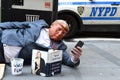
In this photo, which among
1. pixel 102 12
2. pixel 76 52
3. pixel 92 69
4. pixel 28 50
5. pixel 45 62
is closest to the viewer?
pixel 45 62

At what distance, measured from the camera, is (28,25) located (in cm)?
470

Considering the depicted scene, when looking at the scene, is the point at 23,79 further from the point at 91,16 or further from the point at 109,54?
the point at 91,16

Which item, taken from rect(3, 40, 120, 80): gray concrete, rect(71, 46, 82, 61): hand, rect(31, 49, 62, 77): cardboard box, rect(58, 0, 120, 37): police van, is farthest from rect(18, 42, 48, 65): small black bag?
rect(58, 0, 120, 37): police van

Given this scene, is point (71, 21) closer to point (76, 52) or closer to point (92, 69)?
point (92, 69)

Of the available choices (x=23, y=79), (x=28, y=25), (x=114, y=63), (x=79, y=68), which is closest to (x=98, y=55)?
(x=114, y=63)

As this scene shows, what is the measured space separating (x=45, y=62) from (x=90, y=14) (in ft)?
17.9

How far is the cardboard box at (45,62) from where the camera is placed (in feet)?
13.1

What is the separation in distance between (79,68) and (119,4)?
5004 mm

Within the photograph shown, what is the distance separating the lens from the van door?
9.24 metres

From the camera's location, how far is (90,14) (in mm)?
9297

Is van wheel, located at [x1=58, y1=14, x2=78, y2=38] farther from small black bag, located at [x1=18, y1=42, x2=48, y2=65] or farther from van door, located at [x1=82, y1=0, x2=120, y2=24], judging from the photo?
small black bag, located at [x1=18, y1=42, x2=48, y2=65]

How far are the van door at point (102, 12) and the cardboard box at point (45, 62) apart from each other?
520 centimetres

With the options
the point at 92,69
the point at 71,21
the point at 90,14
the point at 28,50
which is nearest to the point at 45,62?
the point at 28,50

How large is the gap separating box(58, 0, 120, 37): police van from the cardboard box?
5187mm
